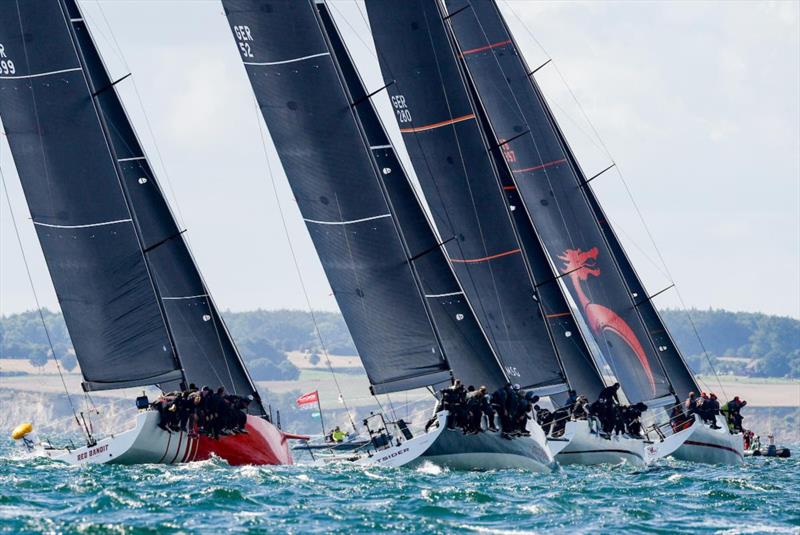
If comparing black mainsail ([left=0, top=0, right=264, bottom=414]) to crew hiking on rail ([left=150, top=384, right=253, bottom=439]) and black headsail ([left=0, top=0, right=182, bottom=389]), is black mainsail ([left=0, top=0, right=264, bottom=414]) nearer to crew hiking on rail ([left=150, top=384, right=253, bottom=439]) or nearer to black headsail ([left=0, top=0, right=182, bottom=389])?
black headsail ([left=0, top=0, right=182, bottom=389])

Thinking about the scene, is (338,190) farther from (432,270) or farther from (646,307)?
(646,307)

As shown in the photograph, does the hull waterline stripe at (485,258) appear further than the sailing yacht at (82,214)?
Yes

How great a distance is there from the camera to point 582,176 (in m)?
45.4

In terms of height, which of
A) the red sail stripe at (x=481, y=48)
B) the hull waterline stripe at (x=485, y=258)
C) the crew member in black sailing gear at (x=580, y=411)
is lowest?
the crew member in black sailing gear at (x=580, y=411)

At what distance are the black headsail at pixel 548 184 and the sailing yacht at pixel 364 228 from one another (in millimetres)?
9601

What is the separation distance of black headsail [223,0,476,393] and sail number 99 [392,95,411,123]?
4.73m

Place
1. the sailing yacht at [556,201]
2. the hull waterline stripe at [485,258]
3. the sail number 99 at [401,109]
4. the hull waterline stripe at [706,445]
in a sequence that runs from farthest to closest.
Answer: the sailing yacht at [556,201] → the hull waterline stripe at [706,445] → the sail number 99 at [401,109] → the hull waterline stripe at [485,258]

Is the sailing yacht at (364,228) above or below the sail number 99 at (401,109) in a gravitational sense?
below

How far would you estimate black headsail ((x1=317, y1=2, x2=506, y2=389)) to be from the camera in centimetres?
3347

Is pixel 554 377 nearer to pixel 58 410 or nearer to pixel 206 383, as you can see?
pixel 206 383

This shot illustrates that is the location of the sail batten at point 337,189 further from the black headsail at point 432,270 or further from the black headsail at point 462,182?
the black headsail at point 462,182

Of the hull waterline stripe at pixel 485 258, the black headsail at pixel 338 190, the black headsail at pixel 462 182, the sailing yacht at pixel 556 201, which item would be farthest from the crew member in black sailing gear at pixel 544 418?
the sailing yacht at pixel 556 201

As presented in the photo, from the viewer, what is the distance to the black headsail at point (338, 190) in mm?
32125

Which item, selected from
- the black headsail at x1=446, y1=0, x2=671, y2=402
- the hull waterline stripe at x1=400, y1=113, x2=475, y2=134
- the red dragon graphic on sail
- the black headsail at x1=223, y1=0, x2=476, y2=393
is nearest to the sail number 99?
the hull waterline stripe at x1=400, y1=113, x2=475, y2=134
